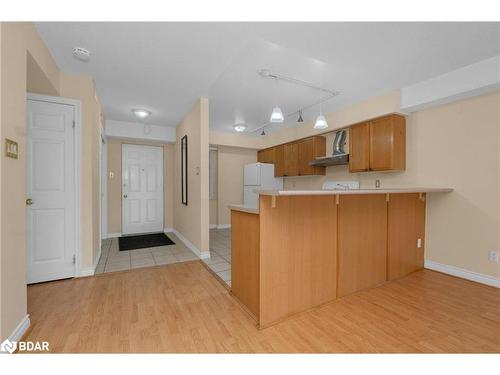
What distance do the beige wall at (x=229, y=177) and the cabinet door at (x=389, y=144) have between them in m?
3.73

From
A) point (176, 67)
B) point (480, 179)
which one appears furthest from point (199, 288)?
point (480, 179)

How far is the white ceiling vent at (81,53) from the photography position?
2.27 m

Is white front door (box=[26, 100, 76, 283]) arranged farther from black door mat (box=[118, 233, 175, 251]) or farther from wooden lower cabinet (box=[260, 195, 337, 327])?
wooden lower cabinet (box=[260, 195, 337, 327])

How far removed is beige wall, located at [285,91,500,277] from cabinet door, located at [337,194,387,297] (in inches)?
43.2

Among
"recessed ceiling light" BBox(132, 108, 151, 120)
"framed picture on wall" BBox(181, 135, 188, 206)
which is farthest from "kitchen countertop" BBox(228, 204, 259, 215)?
"recessed ceiling light" BBox(132, 108, 151, 120)

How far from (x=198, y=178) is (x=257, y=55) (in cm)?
198

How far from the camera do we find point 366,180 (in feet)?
12.8

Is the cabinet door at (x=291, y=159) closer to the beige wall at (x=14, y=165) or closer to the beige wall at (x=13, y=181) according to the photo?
the beige wall at (x=14, y=165)

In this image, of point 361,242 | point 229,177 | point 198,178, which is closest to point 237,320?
point 361,242

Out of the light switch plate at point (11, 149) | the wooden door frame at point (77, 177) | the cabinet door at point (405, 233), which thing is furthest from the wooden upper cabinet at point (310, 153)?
the light switch plate at point (11, 149)

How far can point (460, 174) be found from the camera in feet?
9.27

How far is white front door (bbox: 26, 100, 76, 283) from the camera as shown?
2512 millimetres
